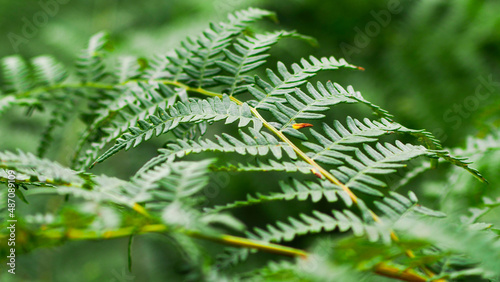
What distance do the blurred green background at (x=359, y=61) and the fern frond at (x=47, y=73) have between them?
85 cm

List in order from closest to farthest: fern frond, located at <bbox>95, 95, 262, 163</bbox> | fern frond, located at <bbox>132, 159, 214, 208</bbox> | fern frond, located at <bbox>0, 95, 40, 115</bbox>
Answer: fern frond, located at <bbox>132, 159, 214, 208</bbox>, fern frond, located at <bbox>95, 95, 262, 163</bbox>, fern frond, located at <bbox>0, 95, 40, 115</bbox>

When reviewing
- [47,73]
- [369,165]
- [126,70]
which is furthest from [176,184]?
[47,73]

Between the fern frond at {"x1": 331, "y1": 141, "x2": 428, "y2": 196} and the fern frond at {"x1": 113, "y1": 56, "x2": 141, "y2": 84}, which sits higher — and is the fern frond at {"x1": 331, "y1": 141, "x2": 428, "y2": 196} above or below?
below

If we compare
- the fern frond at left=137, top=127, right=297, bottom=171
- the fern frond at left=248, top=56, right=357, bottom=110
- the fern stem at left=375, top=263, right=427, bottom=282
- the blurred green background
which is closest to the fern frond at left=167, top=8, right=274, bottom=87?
the fern frond at left=248, top=56, right=357, bottom=110

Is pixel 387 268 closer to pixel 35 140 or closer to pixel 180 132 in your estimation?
pixel 180 132

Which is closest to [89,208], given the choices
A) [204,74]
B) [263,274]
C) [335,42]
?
[263,274]

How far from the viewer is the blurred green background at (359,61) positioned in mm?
1971

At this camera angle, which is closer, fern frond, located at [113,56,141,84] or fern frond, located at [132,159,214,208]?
fern frond, located at [132,159,214,208]

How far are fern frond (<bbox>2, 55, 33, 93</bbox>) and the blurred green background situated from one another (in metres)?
0.83

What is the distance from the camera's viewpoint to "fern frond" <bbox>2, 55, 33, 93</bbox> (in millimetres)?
1173

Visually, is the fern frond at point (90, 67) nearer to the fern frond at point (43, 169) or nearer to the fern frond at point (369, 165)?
the fern frond at point (43, 169)

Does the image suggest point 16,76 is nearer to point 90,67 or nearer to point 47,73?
point 47,73

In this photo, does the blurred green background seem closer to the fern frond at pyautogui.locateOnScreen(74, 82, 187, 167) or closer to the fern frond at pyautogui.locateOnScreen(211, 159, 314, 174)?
the fern frond at pyautogui.locateOnScreen(74, 82, 187, 167)

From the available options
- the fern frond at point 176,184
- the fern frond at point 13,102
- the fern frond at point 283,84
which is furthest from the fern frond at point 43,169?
the fern frond at point 13,102
